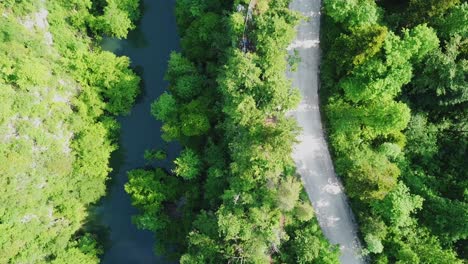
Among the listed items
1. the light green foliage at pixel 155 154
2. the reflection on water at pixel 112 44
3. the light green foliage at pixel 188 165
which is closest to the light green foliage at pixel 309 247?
the light green foliage at pixel 188 165

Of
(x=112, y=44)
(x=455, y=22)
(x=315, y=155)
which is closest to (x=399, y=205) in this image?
(x=315, y=155)

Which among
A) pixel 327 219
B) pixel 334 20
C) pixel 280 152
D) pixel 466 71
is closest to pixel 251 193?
pixel 280 152

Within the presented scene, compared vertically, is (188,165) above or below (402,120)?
below

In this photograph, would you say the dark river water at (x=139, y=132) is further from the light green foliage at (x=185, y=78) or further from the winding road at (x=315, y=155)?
the winding road at (x=315, y=155)

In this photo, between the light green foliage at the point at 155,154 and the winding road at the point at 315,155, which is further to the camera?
the light green foliage at the point at 155,154

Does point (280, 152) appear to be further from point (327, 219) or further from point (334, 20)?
point (334, 20)

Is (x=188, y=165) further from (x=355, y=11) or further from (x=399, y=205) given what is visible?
(x=355, y=11)

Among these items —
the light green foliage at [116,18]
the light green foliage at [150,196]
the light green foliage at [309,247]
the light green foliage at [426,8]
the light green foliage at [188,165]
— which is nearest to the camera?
the light green foliage at [426,8]
